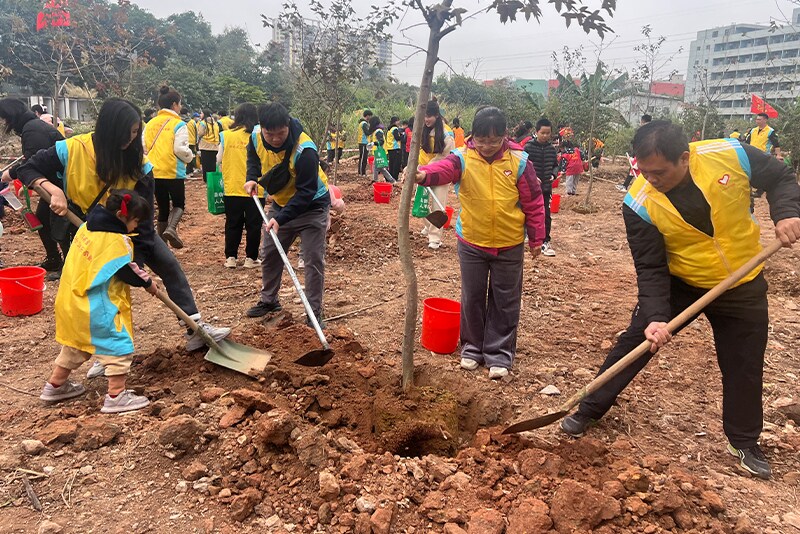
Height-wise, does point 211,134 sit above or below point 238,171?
above

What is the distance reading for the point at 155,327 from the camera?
4.23 metres

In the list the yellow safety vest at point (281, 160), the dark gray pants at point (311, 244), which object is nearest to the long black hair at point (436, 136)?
the yellow safety vest at point (281, 160)

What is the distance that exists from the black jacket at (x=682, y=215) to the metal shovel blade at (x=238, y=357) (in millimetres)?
2230

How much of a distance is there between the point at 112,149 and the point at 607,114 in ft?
53.0

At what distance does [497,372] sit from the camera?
3.58 metres

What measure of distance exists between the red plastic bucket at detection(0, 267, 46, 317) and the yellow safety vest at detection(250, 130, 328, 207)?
6.72 feet

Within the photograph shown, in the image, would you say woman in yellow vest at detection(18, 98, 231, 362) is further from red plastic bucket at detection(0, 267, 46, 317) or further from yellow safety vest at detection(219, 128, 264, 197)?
yellow safety vest at detection(219, 128, 264, 197)

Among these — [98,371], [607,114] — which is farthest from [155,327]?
[607,114]

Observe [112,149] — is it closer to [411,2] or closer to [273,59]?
[411,2]

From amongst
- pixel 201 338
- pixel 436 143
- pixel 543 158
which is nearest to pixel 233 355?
pixel 201 338

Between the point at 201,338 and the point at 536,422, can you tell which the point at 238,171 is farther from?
the point at 536,422

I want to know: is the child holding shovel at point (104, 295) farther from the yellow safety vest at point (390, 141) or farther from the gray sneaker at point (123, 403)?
the yellow safety vest at point (390, 141)

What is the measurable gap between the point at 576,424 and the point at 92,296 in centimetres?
267

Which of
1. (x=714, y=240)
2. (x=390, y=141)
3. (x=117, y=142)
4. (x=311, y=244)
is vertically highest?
(x=390, y=141)
